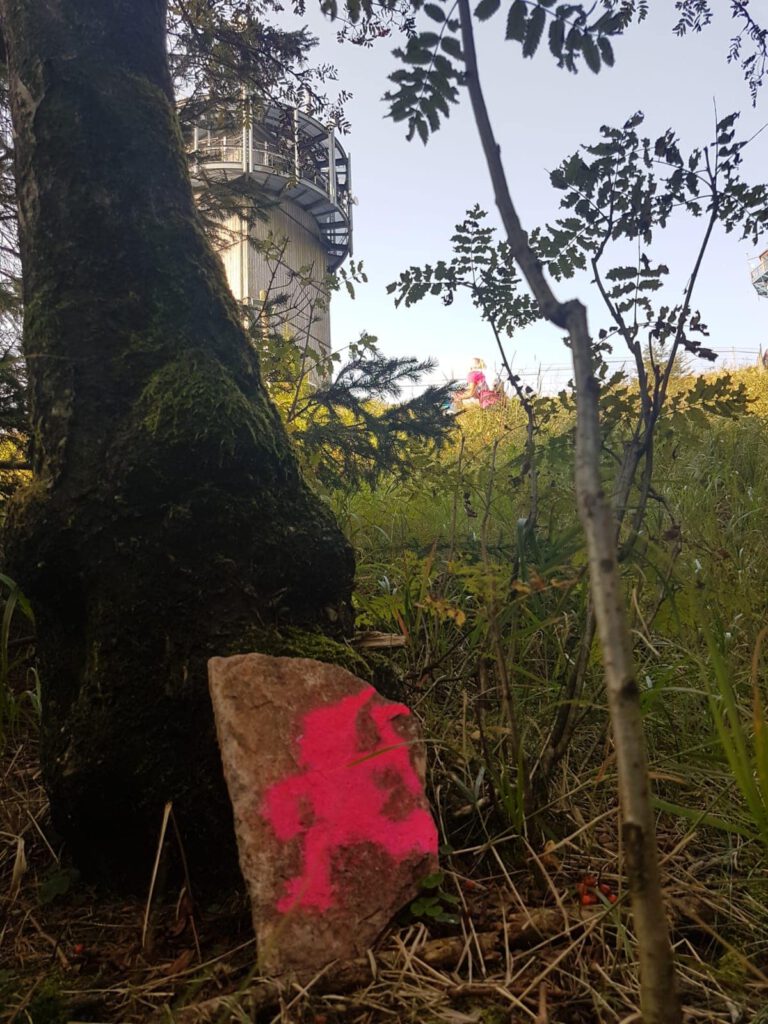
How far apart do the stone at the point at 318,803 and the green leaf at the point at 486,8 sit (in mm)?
1100

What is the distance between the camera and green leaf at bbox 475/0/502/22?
0.87 m

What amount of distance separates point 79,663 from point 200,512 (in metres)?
0.45

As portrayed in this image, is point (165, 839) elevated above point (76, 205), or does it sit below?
below

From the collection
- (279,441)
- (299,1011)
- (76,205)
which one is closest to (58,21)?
(76,205)

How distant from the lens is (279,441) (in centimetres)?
168

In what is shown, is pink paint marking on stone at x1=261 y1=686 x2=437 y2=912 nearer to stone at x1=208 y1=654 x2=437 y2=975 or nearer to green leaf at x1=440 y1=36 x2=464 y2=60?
stone at x1=208 y1=654 x2=437 y2=975

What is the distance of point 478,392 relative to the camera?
3852 millimetres

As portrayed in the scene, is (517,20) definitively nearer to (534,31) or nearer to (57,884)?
(534,31)

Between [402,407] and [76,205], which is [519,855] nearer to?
[76,205]

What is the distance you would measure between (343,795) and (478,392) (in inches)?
115

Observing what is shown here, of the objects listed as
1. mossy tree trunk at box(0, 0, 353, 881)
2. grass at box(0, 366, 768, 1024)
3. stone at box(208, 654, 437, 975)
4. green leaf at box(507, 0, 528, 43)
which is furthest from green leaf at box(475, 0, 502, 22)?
stone at box(208, 654, 437, 975)

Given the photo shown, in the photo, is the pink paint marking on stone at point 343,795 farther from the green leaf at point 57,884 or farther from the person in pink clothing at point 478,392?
the person in pink clothing at point 478,392

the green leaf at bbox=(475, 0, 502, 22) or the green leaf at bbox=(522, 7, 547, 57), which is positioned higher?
the green leaf at bbox=(475, 0, 502, 22)

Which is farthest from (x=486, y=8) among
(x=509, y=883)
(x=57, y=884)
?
(x=57, y=884)
